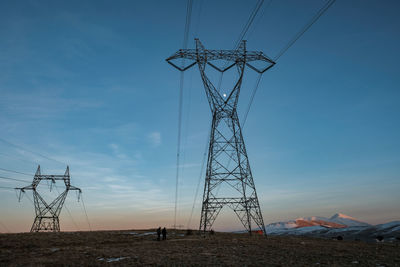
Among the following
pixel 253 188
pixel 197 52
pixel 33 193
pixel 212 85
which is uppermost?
pixel 197 52

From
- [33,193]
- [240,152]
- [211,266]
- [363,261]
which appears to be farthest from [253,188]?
[33,193]

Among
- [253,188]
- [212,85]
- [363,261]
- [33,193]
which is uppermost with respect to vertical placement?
[212,85]

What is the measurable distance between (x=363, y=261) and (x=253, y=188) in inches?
591

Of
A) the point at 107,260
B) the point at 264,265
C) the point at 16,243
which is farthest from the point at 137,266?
the point at 16,243

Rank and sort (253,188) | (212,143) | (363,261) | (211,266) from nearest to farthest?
(211,266) → (363,261) → (253,188) → (212,143)

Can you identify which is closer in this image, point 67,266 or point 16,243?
point 67,266

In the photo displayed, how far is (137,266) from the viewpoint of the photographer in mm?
12422

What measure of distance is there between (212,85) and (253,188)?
43.1ft

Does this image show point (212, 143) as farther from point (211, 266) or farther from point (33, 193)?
point (33, 193)

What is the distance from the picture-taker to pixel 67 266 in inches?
501

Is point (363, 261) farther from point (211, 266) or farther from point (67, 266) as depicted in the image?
point (67, 266)

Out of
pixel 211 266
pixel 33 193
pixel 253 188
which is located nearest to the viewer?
pixel 211 266

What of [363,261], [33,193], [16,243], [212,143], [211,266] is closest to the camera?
[211,266]

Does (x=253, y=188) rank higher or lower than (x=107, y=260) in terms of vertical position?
higher
